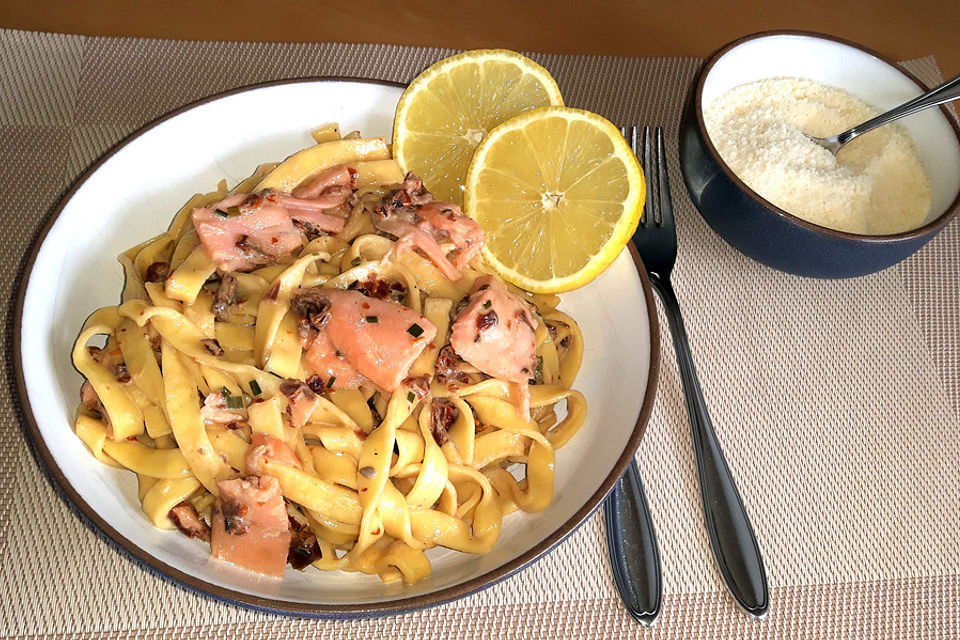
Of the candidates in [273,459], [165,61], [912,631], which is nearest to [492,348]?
[273,459]

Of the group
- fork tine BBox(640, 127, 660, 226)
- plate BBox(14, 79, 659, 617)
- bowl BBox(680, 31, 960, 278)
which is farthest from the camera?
fork tine BBox(640, 127, 660, 226)

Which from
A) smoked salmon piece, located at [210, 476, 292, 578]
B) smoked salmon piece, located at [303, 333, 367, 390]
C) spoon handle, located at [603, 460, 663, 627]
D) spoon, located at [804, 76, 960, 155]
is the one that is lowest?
spoon handle, located at [603, 460, 663, 627]

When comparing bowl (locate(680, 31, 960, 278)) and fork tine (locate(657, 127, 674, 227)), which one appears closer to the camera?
bowl (locate(680, 31, 960, 278))

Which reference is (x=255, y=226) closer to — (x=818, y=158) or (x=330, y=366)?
(x=330, y=366)

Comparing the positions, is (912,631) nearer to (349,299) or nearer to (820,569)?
(820,569)

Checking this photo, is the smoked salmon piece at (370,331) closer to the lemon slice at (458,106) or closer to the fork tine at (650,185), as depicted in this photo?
the lemon slice at (458,106)

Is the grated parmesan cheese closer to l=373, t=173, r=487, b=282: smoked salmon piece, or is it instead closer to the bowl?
the bowl

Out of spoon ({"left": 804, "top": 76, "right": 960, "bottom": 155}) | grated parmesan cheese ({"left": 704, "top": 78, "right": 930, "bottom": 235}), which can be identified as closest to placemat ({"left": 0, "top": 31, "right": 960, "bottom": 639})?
grated parmesan cheese ({"left": 704, "top": 78, "right": 930, "bottom": 235})
